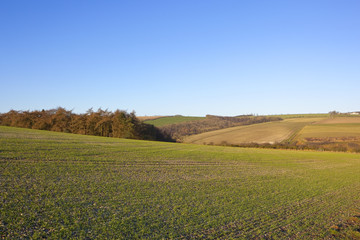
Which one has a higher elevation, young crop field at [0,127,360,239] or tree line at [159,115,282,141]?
tree line at [159,115,282,141]

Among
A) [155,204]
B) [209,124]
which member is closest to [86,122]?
[155,204]

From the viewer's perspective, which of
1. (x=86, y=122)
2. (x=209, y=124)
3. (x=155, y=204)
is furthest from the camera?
(x=209, y=124)

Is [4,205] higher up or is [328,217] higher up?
[4,205]

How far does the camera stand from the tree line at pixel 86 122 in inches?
1879

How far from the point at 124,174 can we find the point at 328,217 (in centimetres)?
963

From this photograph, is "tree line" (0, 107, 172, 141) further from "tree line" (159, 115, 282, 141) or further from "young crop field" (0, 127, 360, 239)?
"young crop field" (0, 127, 360, 239)

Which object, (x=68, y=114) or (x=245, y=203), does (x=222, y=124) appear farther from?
(x=245, y=203)

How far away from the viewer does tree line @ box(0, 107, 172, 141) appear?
157 feet

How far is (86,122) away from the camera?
4822cm

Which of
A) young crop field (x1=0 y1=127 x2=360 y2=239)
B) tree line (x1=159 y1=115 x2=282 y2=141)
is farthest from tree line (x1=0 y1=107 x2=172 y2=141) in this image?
young crop field (x1=0 y1=127 x2=360 y2=239)

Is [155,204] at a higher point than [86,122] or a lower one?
lower

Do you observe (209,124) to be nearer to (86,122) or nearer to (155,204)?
(86,122)

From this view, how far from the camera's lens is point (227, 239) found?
7090mm

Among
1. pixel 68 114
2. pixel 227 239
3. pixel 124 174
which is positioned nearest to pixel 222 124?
pixel 68 114
